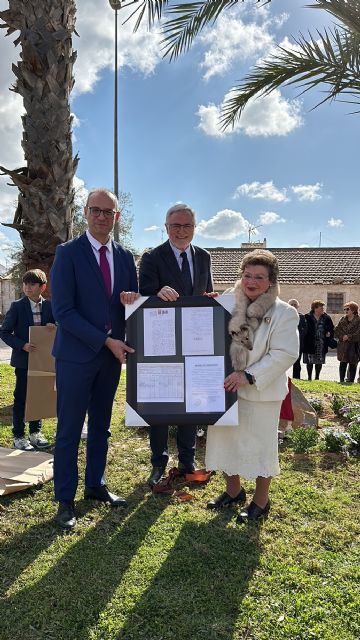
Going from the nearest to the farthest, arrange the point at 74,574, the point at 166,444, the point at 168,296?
the point at 74,574 → the point at 168,296 → the point at 166,444

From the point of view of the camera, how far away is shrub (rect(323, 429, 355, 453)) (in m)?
5.05

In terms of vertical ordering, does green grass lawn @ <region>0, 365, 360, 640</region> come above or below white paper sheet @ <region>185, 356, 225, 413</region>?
below

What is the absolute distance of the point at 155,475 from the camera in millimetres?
4250

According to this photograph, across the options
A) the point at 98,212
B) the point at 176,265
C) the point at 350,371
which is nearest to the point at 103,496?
the point at 176,265

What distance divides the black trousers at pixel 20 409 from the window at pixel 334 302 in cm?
2252

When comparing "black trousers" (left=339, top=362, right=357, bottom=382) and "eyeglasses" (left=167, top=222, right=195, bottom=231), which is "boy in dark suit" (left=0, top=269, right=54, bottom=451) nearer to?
"eyeglasses" (left=167, top=222, right=195, bottom=231)

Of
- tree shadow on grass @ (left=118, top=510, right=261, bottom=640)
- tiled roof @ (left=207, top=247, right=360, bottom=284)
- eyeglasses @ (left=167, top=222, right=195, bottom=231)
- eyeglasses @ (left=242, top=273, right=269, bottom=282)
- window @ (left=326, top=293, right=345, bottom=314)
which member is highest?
tiled roof @ (left=207, top=247, right=360, bottom=284)

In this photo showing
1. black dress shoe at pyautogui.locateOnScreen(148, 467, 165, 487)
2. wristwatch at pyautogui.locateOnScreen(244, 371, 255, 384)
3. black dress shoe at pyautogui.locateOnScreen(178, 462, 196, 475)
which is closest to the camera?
wristwatch at pyautogui.locateOnScreen(244, 371, 255, 384)

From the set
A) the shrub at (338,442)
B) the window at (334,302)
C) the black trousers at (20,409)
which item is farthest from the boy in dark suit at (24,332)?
the window at (334,302)

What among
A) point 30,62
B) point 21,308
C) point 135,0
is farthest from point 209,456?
point 30,62

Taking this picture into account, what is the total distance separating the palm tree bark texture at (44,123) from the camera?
239 inches

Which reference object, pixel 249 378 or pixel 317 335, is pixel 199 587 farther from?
pixel 317 335

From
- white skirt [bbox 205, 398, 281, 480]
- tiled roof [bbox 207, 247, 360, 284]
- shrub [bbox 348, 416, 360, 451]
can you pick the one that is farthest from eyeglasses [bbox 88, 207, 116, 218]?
tiled roof [bbox 207, 247, 360, 284]

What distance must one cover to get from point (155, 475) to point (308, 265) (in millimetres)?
25831
